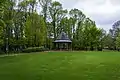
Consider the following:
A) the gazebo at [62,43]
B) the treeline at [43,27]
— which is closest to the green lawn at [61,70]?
the treeline at [43,27]

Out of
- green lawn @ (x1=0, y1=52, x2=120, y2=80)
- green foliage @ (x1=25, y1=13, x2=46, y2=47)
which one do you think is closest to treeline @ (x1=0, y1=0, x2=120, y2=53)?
green foliage @ (x1=25, y1=13, x2=46, y2=47)

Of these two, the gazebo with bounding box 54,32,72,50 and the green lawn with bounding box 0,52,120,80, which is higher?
the gazebo with bounding box 54,32,72,50

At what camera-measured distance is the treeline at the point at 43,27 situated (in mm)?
51478

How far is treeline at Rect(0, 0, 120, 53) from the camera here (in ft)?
169

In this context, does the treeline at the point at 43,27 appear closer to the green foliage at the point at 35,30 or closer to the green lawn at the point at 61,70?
the green foliage at the point at 35,30

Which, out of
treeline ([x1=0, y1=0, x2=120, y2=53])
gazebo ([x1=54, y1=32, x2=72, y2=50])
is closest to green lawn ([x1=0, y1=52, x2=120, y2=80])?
treeline ([x1=0, y1=0, x2=120, y2=53])

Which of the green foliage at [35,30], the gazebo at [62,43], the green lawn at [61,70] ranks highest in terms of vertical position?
the green foliage at [35,30]

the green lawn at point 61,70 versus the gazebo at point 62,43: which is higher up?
the gazebo at point 62,43

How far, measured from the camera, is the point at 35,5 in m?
59.0

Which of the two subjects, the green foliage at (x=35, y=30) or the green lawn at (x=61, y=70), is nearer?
the green lawn at (x=61, y=70)

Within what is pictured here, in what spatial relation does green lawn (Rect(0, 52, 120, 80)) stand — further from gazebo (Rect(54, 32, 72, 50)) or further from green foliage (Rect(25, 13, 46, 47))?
gazebo (Rect(54, 32, 72, 50))

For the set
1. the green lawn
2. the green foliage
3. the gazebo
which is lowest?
the green lawn

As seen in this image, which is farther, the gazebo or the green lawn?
the gazebo

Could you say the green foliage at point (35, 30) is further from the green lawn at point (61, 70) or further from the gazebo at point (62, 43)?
the green lawn at point (61, 70)
